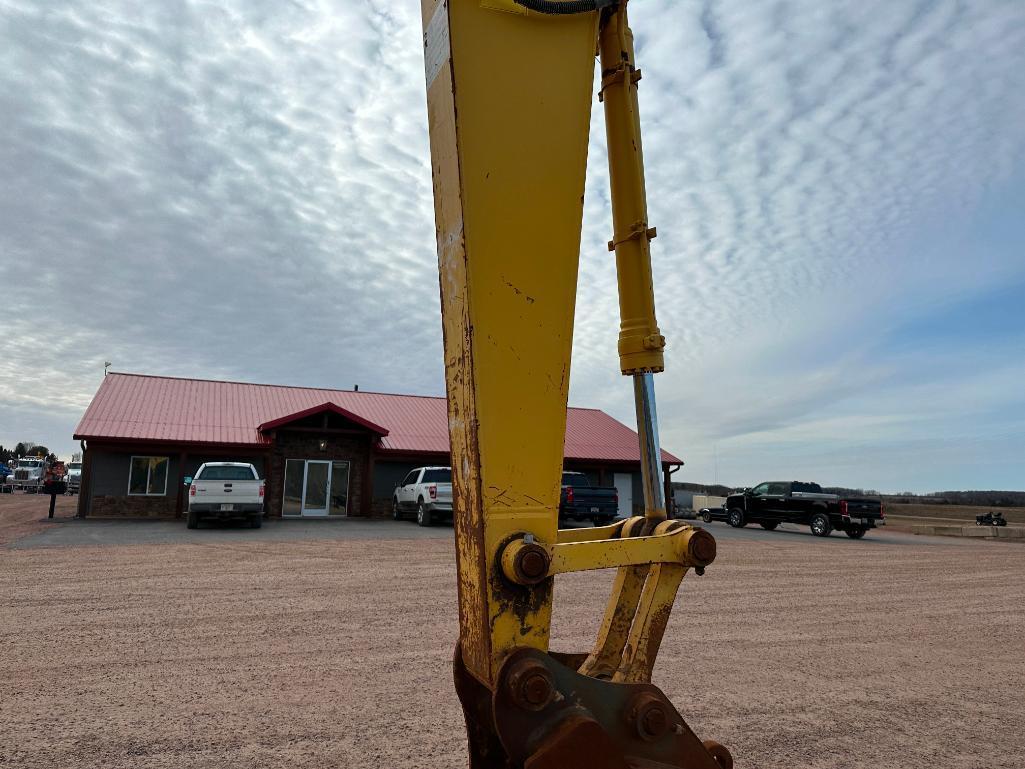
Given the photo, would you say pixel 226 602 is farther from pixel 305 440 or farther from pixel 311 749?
pixel 305 440

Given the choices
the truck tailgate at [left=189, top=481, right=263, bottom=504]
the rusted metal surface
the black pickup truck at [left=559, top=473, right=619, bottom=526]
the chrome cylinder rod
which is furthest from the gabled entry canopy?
the rusted metal surface

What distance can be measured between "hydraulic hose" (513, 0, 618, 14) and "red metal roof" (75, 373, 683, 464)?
20.5 metres

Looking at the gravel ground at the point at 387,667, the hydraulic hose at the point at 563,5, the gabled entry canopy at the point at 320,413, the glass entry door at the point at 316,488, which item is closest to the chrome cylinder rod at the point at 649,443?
the hydraulic hose at the point at 563,5

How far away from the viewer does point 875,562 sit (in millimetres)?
14398

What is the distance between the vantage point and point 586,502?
792 inches

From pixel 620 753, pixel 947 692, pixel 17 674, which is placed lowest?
pixel 947 692

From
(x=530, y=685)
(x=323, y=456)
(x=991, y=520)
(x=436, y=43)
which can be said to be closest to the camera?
(x=530, y=685)

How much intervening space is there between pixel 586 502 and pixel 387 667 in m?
15.2

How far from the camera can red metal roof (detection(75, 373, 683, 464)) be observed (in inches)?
873

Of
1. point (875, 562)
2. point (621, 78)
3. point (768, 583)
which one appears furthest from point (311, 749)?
point (875, 562)

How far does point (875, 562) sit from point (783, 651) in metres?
9.77

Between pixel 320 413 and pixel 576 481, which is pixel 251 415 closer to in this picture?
pixel 320 413

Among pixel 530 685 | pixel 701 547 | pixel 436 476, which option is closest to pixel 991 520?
pixel 436 476

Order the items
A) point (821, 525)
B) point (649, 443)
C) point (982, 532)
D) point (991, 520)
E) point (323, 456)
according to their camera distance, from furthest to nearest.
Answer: point (991, 520) < point (982, 532) < point (323, 456) < point (821, 525) < point (649, 443)
